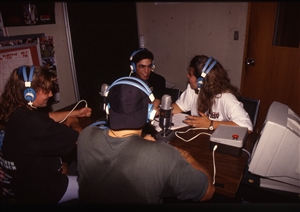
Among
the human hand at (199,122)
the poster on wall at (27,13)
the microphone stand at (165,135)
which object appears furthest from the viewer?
the poster on wall at (27,13)

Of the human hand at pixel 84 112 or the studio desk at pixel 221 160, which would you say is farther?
the human hand at pixel 84 112

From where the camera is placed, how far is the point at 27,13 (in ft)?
8.21

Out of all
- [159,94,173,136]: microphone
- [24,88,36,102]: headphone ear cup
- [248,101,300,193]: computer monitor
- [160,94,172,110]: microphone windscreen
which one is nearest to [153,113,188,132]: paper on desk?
[159,94,173,136]: microphone

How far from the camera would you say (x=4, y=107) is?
1546 mm

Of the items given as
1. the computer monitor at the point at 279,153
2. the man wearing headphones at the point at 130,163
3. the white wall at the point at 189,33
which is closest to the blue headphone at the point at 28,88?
the man wearing headphones at the point at 130,163

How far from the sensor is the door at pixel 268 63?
301cm

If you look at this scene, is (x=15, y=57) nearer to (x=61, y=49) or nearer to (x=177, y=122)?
(x=61, y=49)

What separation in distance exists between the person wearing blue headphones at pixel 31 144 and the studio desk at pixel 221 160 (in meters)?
0.83

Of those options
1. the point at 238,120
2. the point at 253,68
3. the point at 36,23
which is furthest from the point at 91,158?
the point at 253,68

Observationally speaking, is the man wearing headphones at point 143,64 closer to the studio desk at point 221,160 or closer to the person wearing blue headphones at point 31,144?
the studio desk at point 221,160

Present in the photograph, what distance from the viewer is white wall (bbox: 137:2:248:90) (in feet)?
11.3

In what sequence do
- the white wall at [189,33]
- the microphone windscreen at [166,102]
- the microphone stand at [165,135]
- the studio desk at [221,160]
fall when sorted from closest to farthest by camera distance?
the studio desk at [221,160], the microphone windscreen at [166,102], the microphone stand at [165,135], the white wall at [189,33]

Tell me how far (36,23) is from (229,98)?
2138mm

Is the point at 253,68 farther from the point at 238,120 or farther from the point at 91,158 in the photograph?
the point at 91,158
